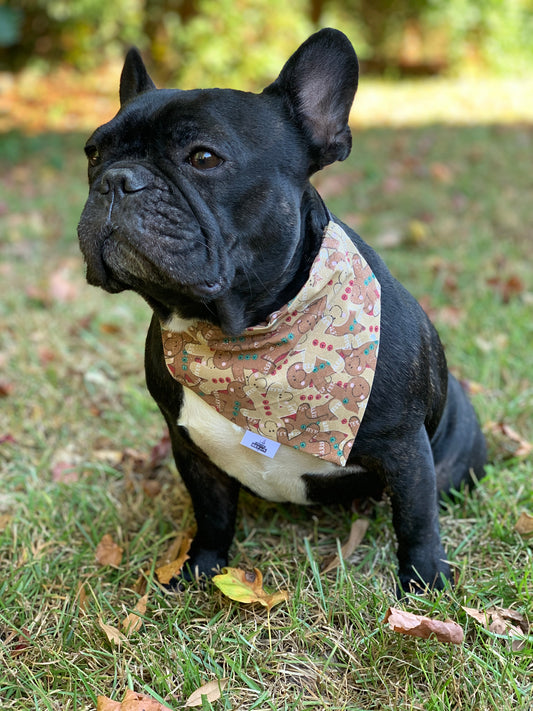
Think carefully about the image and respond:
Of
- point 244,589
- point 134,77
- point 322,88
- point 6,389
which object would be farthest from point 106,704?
point 6,389

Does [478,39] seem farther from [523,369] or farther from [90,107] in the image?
[523,369]

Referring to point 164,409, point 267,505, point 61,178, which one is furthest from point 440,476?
point 61,178

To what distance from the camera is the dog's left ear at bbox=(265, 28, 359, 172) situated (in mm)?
2014

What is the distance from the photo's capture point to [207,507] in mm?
2352

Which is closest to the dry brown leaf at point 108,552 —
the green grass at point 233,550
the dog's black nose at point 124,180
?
the green grass at point 233,550

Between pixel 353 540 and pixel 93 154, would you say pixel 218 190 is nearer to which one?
pixel 93 154

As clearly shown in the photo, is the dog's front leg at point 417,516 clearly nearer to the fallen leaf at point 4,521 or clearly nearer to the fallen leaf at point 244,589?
the fallen leaf at point 244,589

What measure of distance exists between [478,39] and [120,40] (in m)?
6.03

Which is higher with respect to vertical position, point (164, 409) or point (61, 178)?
point (164, 409)

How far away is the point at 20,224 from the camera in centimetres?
612

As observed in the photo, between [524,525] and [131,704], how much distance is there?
131cm

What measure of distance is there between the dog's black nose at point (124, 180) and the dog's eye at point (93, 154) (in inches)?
9.8

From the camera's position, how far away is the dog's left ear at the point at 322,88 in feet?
6.61

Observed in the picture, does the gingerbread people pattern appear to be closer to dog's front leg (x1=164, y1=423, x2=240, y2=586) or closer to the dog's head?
the dog's head
